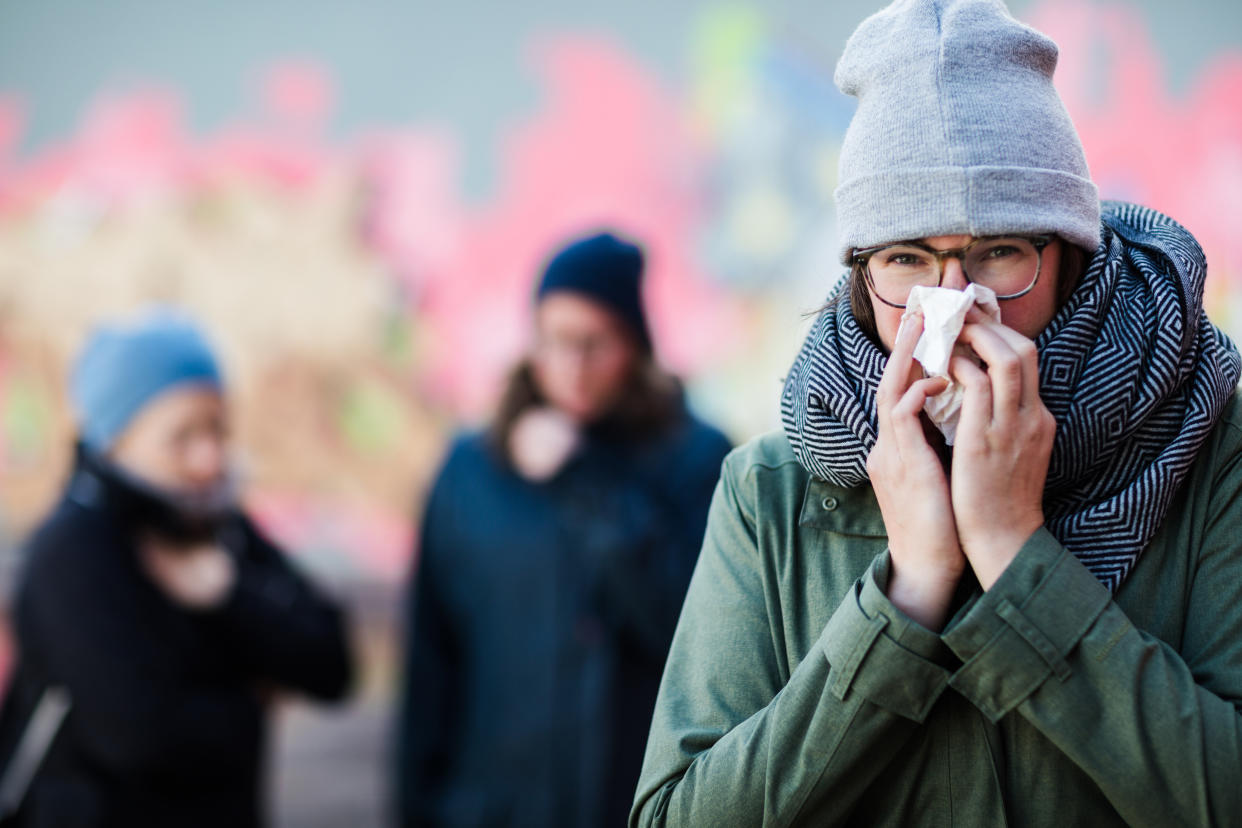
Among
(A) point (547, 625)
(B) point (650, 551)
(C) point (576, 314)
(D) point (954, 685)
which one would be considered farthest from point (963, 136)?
(A) point (547, 625)

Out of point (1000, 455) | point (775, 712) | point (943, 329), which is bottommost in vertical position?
point (775, 712)

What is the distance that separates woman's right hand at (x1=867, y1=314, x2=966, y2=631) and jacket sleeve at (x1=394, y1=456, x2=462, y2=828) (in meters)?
1.99

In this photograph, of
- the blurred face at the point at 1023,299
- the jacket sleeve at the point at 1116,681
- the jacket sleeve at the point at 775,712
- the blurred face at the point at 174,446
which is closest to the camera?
the jacket sleeve at the point at 1116,681

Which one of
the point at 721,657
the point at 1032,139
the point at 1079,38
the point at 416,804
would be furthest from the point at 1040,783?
the point at 1079,38

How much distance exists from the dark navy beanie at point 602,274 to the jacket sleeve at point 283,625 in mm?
1105

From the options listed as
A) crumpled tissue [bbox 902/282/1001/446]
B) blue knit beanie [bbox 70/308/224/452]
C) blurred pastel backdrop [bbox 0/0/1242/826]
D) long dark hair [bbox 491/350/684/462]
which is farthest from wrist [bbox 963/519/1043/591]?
blurred pastel backdrop [bbox 0/0/1242/826]

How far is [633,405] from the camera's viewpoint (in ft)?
10.7

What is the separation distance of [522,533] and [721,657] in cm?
167

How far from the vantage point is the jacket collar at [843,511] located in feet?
5.20

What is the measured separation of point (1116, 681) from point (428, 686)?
2253 mm

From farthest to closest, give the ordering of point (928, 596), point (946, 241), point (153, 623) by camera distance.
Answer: point (153, 623), point (946, 241), point (928, 596)

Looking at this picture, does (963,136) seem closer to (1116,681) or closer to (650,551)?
(1116,681)

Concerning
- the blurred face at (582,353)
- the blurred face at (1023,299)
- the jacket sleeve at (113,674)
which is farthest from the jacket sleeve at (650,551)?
the blurred face at (1023,299)

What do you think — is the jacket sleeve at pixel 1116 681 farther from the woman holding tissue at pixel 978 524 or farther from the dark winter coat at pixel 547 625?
the dark winter coat at pixel 547 625
